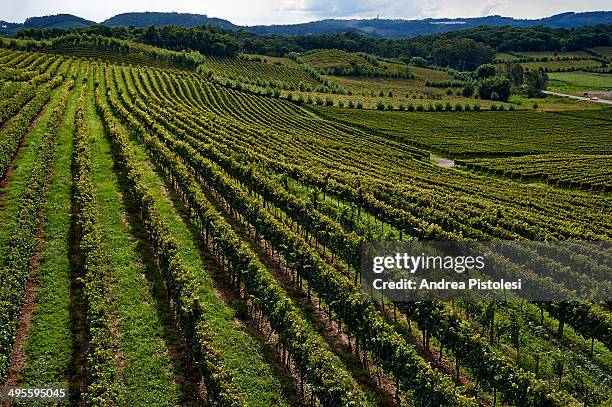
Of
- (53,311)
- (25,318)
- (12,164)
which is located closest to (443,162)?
(12,164)

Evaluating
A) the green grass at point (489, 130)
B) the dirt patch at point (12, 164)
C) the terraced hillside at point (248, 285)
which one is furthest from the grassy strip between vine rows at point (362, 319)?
the green grass at point (489, 130)

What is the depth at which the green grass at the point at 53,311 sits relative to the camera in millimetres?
27844

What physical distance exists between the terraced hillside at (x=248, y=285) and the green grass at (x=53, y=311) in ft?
0.37

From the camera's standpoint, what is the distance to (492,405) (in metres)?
27.5

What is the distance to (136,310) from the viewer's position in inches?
1329

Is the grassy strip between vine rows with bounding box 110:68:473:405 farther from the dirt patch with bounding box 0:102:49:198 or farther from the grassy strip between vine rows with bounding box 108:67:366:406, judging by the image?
the dirt patch with bounding box 0:102:49:198

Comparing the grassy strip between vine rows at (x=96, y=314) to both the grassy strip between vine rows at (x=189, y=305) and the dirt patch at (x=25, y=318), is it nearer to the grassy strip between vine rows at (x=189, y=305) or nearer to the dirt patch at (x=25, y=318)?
the dirt patch at (x=25, y=318)

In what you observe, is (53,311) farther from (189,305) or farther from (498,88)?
(498,88)

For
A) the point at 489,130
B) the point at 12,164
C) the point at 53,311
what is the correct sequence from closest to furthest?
the point at 53,311 < the point at 12,164 < the point at 489,130

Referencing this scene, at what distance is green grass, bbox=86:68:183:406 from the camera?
2741 centimetres

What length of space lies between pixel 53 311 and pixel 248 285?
12.2 meters

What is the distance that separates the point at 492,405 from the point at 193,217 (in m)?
30.7

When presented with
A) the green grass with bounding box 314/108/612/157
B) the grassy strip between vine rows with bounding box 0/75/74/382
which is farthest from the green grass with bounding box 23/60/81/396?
the green grass with bounding box 314/108/612/157

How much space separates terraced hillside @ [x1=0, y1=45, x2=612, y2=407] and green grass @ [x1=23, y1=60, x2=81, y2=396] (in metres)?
0.11
